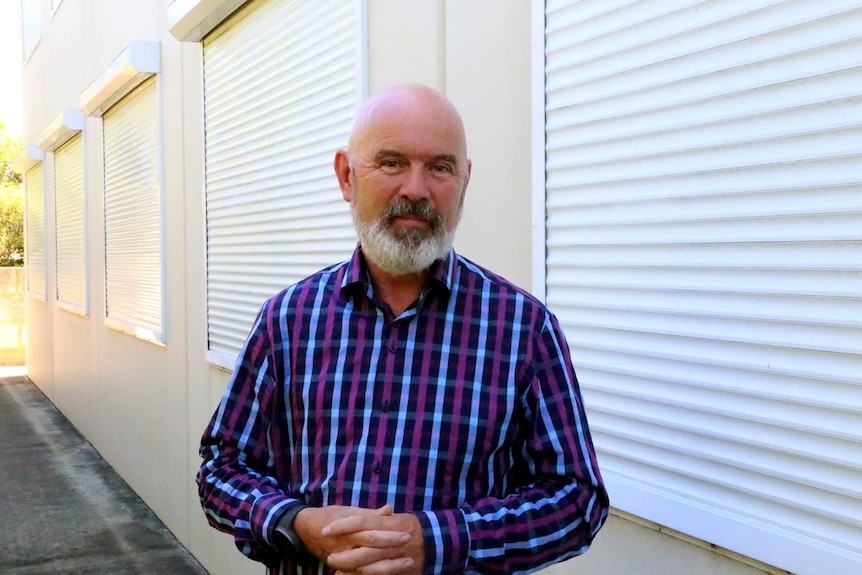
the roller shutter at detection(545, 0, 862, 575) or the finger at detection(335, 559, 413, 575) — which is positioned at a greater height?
the roller shutter at detection(545, 0, 862, 575)

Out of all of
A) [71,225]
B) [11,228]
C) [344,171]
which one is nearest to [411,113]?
[344,171]

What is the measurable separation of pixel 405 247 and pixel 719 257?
825 mm

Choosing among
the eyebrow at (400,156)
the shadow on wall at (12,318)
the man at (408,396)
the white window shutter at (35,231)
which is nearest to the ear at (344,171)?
the man at (408,396)

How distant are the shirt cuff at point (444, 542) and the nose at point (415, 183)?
71 centimetres

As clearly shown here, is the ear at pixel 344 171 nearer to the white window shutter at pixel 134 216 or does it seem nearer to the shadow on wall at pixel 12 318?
the white window shutter at pixel 134 216

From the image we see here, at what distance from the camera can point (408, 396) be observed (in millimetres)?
2041

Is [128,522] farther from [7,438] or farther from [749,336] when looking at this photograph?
[749,336]

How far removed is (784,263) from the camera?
210cm

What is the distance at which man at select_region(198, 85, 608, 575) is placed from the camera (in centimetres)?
196

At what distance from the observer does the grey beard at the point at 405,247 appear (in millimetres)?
2053

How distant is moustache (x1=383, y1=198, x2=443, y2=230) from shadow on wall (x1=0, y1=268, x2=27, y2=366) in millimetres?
20947

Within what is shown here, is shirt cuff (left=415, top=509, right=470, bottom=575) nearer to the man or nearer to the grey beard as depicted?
the man

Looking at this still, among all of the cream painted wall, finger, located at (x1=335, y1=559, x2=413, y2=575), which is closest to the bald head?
finger, located at (x1=335, y1=559, x2=413, y2=575)

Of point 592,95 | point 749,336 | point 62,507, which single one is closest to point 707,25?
point 592,95
